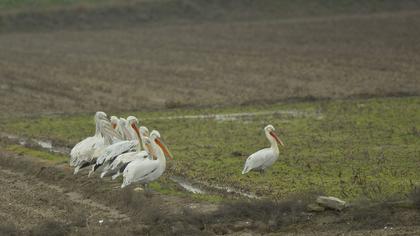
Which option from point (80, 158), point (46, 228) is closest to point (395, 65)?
point (80, 158)

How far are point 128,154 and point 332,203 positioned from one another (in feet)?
16.1

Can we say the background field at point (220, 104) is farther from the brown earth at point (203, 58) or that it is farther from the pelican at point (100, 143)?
the pelican at point (100, 143)

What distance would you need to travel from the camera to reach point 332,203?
51.8ft

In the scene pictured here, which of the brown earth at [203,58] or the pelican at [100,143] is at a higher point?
the pelican at [100,143]

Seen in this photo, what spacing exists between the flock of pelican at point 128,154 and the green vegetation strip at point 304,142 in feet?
1.48

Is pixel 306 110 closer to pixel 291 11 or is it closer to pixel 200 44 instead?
pixel 200 44

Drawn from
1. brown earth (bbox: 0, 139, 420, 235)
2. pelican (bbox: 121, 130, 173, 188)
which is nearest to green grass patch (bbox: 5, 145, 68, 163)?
pelican (bbox: 121, 130, 173, 188)

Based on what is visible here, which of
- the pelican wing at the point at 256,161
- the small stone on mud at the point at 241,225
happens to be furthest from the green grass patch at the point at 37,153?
the small stone on mud at the point at 241,225

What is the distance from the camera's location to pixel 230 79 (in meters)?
38.7

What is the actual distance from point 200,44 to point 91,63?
804 centimetres

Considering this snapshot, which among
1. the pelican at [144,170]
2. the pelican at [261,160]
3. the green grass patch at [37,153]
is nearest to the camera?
the pelican at [144,170]

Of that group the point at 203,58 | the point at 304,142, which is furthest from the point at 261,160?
the point at 203,58

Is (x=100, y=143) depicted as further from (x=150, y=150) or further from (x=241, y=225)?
(x=241, y=225)

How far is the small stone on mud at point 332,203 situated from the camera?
51.7 feet
